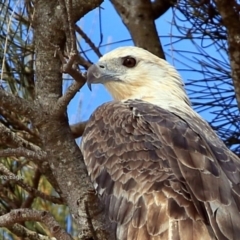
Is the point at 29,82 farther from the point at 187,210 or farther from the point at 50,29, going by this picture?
the point at 187,210

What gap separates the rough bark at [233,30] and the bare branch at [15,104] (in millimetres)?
1590

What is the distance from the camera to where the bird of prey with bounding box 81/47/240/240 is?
11.8 ft

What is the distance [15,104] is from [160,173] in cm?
70

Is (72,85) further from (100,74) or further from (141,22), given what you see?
(141,22)

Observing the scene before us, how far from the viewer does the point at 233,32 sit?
4824mm

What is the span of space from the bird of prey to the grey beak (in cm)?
1

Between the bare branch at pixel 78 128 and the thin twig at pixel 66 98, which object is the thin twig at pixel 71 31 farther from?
the bare branch at pixel 78 128

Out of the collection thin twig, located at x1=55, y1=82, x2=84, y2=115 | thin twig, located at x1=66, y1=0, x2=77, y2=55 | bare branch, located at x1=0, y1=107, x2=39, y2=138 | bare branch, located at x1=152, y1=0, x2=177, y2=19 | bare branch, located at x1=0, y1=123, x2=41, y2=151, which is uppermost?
thin twig, located at x1=66, y1=0, x2=77, y2=55

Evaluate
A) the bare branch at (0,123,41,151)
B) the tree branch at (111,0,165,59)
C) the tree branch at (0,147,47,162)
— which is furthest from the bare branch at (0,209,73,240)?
the tree branch at (111,0,165,59)

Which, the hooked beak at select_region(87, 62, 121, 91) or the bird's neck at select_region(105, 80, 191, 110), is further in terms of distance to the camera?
the bird's neck at select_region(105, 80, 191, 110)

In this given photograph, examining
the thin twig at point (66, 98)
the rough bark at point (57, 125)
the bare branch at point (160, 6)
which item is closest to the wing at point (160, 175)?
the rough bark at point (57, 125)

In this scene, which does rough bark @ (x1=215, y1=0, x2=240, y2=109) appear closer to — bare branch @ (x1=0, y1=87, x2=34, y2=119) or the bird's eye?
the bird's eye

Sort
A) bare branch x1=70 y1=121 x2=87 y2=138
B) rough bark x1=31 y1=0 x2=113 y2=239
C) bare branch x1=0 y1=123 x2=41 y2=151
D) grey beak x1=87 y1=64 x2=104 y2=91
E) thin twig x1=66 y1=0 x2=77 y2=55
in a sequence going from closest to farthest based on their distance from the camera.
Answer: thin twig x1=66 y1=0 x2=77 y2=55, rough bark x1=31 y1=0 x2=113 y2=239, bare branch x1=0 y1=123 x2=41 y2=151, grey beak x1=87 y1=64 x2=104 y2=91, bare branch x1=70 y1=121 x2=87 y2=138

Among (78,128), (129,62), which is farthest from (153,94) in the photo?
(78,128)
